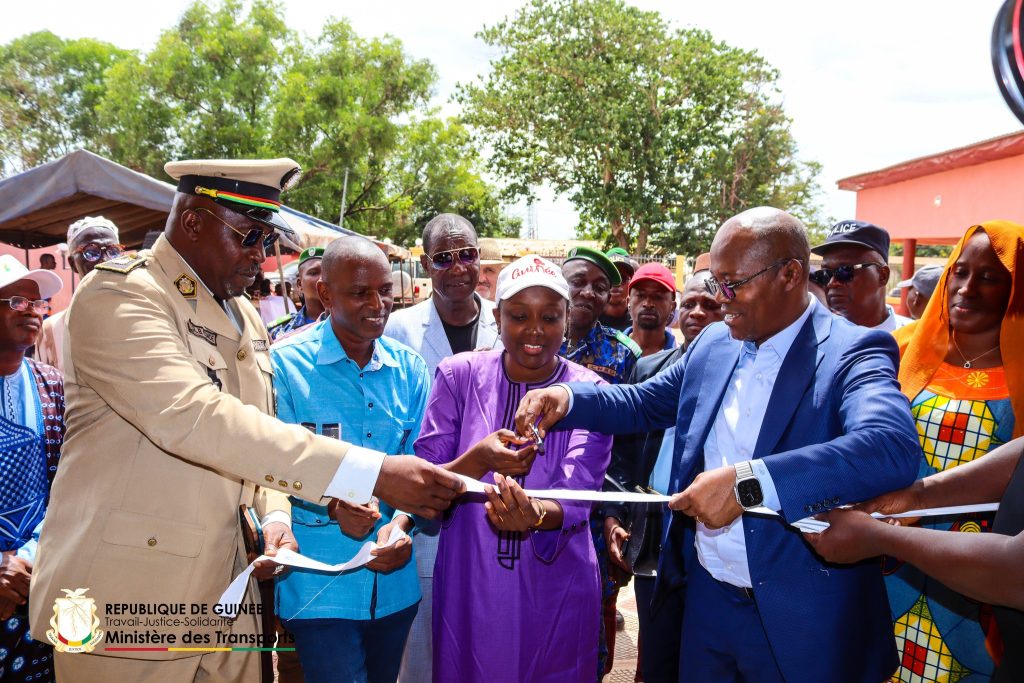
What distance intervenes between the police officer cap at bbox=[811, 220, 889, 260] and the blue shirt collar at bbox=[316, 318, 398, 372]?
296 centimetres

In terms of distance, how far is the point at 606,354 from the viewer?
15.4ft

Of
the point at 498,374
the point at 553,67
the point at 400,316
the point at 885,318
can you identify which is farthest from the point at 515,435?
the point at 553,67

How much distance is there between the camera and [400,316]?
4.61 meters

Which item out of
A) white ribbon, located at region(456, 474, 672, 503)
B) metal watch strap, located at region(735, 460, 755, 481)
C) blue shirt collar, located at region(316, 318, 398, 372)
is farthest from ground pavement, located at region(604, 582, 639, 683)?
metal watch strap, located at region(735, 460, 755, 481)

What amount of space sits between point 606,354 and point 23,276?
323 cm

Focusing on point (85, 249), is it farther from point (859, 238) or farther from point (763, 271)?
point (859, 238)

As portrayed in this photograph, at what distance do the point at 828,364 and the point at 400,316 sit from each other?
2780 mm

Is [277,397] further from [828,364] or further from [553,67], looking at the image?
[553,67]

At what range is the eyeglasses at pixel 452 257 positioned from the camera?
14.7ft

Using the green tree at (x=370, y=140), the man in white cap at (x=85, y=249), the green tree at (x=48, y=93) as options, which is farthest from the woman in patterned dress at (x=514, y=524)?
the green tree at (x=48, y=93)

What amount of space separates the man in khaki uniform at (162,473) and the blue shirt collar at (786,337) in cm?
129

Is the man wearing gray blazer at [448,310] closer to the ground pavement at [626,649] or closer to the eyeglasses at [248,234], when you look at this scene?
the eyeglasses at [248,234]

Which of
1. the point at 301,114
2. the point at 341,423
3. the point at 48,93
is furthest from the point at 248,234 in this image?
the point at 48,93

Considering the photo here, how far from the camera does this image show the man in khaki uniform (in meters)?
2.33
